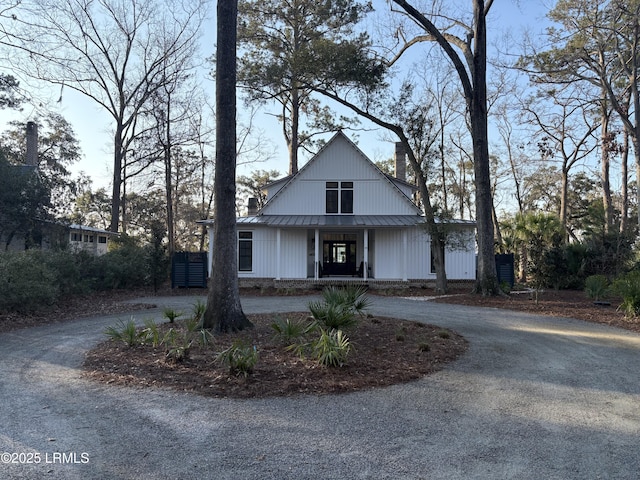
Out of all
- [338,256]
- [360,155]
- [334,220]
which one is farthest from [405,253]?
[360,155]

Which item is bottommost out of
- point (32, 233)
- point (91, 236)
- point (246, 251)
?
point (246, 251)

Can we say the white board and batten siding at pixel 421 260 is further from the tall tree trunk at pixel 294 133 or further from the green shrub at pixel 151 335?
the green shrub at pixel 151 335

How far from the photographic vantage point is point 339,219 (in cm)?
1967

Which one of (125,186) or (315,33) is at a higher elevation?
(315,33)

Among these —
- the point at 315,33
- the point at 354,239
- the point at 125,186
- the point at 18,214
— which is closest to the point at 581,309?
the point at 354,239

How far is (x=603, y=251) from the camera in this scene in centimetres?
1694

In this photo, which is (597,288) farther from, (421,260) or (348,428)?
(348,428)

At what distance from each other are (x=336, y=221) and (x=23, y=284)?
39.4 feet

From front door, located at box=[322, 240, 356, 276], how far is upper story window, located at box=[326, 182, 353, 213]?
2.37 metres

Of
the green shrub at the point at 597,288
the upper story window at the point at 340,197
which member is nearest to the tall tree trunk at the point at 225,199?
the green shrub at the point at 597,288

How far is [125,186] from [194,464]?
119 ft

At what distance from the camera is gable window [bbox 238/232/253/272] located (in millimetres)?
20234

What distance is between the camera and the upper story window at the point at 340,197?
67.5ft

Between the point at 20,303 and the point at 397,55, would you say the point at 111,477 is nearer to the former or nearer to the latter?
the point at 20,303
